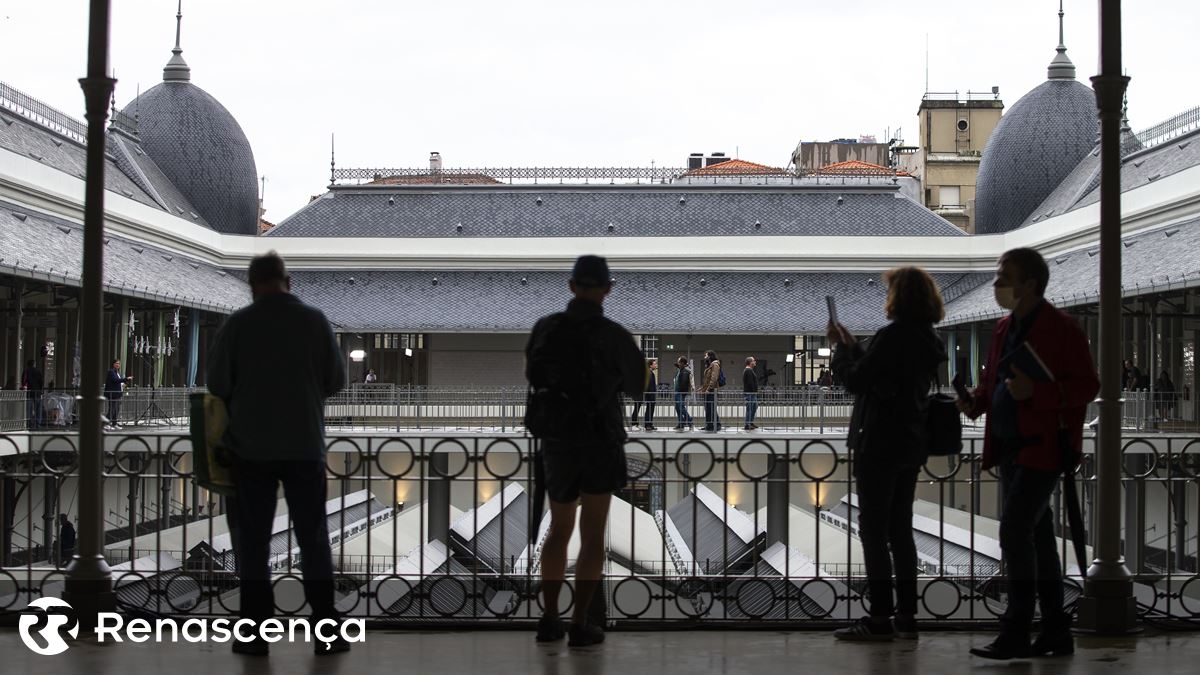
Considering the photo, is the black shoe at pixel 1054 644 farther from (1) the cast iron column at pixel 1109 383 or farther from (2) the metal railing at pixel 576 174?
(2) the metal railing at pixel 576 174

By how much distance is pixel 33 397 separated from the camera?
88.3 ft

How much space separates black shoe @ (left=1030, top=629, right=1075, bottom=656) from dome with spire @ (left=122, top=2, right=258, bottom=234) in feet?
151

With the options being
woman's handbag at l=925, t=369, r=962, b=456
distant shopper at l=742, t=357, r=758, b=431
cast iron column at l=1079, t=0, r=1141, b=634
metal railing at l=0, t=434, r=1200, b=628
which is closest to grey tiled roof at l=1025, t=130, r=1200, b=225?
metal railing at l=0, t=434, r=1200, b=628

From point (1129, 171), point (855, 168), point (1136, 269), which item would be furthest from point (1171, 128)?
point (855, 168)

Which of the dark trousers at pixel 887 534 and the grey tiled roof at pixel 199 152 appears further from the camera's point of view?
the grey tiled roof at pixel 199 152

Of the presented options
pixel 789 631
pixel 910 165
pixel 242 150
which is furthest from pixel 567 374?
pixel 910 165

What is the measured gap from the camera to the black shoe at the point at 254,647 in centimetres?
601

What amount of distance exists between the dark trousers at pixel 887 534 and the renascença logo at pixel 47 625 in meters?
3.60

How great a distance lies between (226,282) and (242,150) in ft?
28.7

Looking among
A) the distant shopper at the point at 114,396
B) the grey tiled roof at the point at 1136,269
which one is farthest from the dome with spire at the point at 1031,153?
the distant shopper at the point at 114,396

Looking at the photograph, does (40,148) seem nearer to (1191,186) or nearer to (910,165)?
(1191,186)

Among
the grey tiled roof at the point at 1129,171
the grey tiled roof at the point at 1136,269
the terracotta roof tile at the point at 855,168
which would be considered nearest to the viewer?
the grey tiled roof at the point at 1136,269

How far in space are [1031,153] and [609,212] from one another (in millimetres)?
15576

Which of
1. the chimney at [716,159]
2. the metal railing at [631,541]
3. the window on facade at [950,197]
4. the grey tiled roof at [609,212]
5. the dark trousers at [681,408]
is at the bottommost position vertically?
the metal railing at [631,541]
